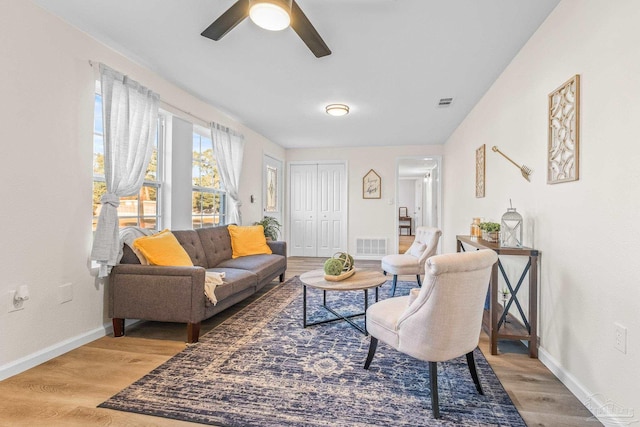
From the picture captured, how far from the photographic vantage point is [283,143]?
667 cm

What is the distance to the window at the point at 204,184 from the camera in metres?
4.23

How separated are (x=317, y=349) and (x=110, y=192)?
2.13 metres

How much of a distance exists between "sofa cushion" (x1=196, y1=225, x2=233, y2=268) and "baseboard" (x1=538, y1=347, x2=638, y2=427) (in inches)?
129

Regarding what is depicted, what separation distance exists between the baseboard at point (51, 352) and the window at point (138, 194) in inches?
34.3

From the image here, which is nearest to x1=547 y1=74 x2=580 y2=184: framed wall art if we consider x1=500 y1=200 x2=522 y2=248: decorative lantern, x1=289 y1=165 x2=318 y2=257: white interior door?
x1=500 y1=200 x2=522 y2=248: decorative lantern

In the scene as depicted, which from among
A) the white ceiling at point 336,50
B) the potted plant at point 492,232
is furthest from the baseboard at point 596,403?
the white ceiling at point 336,50

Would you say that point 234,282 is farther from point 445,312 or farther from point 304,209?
point 304,209

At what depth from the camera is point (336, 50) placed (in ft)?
8.98

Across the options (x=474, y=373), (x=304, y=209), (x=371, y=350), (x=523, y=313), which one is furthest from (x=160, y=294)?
(x=304, y=209)

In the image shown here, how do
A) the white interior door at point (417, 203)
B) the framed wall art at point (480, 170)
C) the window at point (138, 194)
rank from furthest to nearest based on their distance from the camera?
the white interior door at point (417, 203) < the framed wall art at point (480, 170) < the window at point (138, 194)

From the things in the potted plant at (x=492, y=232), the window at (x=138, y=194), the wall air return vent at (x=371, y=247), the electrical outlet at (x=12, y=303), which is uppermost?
the window at (x=138, y=194)

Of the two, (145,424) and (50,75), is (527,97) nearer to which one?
(145,424)

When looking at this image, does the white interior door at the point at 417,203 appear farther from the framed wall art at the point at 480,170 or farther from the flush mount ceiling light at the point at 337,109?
the flush mount ceiling light at the point at 337,109

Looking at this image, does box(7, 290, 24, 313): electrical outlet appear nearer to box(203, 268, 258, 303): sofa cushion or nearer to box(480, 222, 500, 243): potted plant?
box(203, 268, 258, 303): sofa cushion
